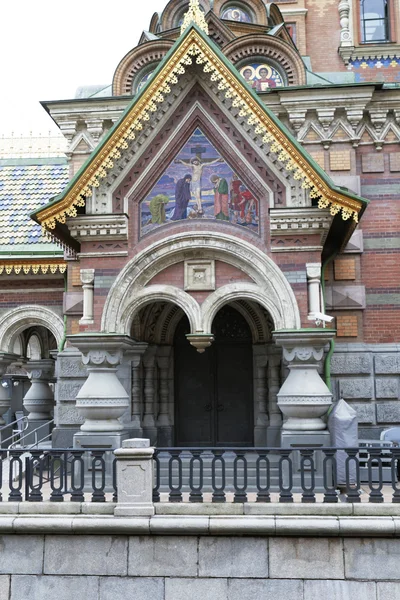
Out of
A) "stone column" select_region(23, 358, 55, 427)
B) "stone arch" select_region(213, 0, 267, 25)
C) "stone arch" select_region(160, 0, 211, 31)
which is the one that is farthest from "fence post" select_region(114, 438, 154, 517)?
"stone arch" select_region(213, 0, 267, 25)

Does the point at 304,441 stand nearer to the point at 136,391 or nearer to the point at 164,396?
the point at 136,391

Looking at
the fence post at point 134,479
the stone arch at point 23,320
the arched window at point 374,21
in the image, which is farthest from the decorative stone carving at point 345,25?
the fence post at point 134,479

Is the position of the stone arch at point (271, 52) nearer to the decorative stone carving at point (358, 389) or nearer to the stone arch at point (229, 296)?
the stone arch at point (229, 296)

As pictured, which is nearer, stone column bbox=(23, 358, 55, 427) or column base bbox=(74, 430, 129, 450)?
column base bbox=(74, 430, 129, 450)

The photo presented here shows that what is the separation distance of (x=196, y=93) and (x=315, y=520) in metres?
7.63

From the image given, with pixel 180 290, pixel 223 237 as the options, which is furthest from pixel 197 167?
pixel 180 290

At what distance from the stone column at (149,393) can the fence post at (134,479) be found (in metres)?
4.97

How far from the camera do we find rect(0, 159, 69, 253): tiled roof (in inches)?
658

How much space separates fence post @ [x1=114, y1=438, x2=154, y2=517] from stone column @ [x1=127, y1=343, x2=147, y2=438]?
13.5 ft

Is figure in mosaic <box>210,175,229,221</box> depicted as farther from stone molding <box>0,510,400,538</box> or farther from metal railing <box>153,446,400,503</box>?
stone molding <box>0,510,400,538</box>

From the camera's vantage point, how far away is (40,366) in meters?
19.1

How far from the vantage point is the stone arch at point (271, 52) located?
15469 millimetres

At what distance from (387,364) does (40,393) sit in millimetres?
9464

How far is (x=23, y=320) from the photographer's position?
54.4 ft
